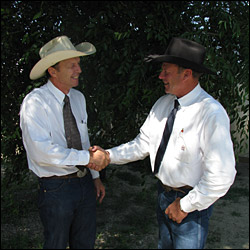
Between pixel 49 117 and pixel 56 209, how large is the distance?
740 millimetres

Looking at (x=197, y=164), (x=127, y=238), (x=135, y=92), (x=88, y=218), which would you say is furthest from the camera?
(x=127, y=238)

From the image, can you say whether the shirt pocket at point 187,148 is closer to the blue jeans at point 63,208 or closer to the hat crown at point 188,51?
the hat crown at point 188,51

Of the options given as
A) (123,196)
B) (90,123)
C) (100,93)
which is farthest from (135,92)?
(123,196)

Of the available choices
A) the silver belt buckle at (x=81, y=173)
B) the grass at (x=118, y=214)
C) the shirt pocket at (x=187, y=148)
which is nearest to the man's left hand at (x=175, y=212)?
the shirt pocket at (x=187, y=148)

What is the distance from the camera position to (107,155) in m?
2.77

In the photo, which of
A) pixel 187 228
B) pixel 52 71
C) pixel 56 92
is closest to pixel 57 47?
pixel 52 71

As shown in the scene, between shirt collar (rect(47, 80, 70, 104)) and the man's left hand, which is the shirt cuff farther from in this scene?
shirt collar (rect(47, 80, 70, 104))

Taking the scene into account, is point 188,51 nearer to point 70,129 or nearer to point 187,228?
point 70,129

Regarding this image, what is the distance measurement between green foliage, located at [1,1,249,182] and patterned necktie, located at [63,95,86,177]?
0.61 meters

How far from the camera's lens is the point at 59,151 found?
2.40 metres

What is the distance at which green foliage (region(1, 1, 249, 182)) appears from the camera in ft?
10.2

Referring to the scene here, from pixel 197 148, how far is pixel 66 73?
1235 mm

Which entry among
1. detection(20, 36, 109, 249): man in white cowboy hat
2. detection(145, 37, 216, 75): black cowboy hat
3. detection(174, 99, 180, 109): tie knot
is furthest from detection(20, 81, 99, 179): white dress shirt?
detection(145, 37, 216, 75): black cowboy hat

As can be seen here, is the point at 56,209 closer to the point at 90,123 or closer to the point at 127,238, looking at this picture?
the point at 90,123
